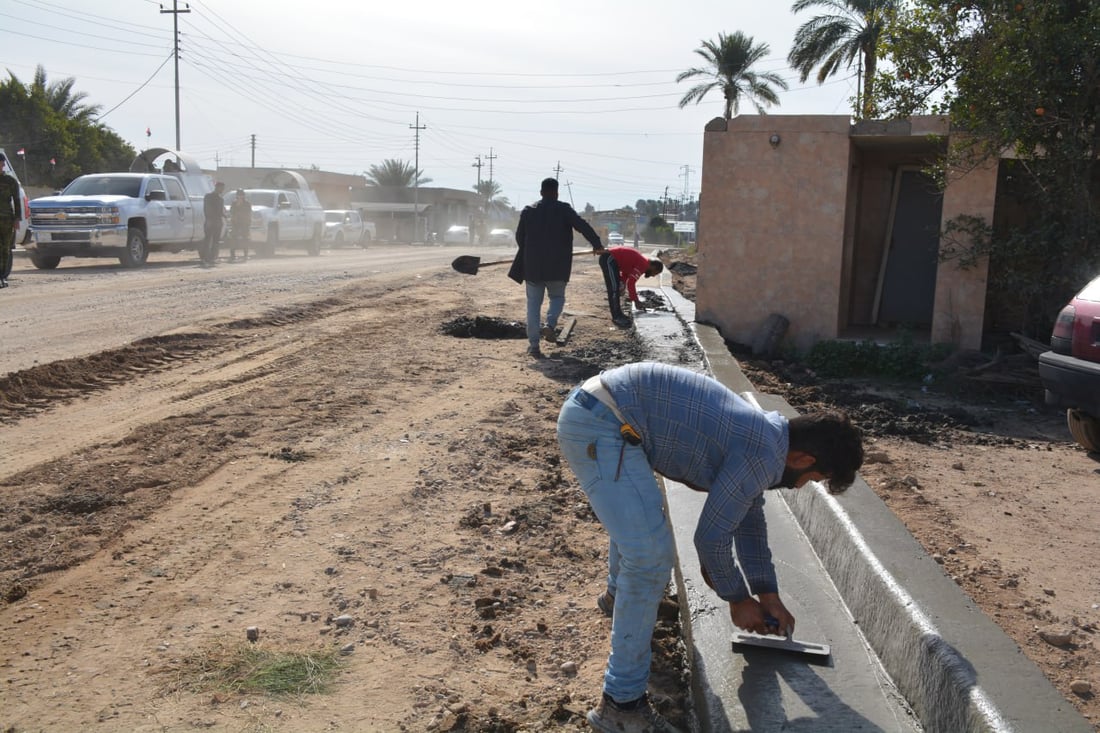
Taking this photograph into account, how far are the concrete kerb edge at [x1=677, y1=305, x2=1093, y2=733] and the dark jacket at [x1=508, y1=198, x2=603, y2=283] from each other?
18.6 ft

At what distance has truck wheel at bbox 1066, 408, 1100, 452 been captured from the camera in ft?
21.5

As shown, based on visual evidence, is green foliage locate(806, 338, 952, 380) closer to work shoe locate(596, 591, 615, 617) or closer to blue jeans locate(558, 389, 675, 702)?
work shoe locate(596, 591, 615, 617)

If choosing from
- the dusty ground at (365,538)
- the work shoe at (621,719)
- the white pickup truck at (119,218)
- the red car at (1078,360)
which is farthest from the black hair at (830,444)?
the white pickup truck at (119,218)

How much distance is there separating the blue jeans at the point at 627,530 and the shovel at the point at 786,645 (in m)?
0.62

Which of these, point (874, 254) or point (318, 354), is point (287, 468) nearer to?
point (318, 354)

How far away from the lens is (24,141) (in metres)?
40.6

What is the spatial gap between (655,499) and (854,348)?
8104 mm

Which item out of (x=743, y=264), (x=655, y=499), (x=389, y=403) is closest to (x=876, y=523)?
(x=655, y=499)

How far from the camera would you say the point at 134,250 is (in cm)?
1883

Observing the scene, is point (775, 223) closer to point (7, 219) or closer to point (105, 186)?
point (7, 219)

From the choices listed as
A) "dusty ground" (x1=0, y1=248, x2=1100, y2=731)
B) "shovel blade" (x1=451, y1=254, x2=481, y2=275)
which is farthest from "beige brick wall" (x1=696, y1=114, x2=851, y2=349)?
"shovel blade" (x1=451, y1=254, x2=481, y2=275)

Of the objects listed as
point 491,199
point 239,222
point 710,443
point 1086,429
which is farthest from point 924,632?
point 491,199

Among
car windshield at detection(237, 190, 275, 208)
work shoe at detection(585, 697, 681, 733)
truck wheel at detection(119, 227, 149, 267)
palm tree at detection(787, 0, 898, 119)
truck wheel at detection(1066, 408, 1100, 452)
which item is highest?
palm tree at detection(787, 0, 898, 119)

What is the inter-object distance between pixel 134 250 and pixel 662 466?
17.9 m
